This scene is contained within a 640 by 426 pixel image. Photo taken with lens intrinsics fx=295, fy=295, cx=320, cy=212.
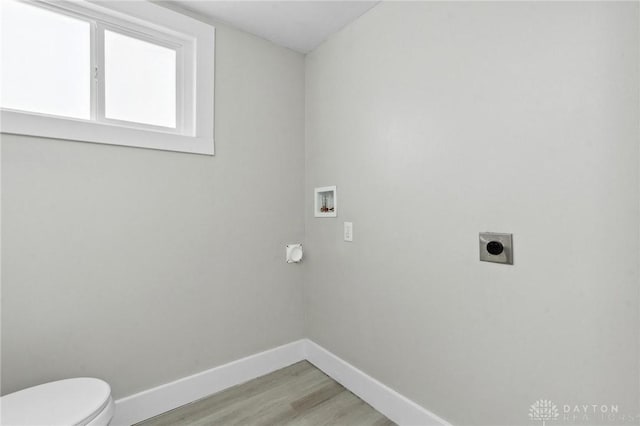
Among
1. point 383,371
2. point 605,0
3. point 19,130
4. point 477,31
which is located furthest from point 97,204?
point 605,0

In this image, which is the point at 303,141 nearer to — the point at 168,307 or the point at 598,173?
the point at 168,307

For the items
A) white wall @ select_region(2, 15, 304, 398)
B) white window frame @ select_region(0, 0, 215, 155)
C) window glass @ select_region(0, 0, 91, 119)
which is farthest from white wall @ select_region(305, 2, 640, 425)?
window glass @ select_region(0, 0, 91, 119)

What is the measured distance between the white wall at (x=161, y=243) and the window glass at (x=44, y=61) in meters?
0.25

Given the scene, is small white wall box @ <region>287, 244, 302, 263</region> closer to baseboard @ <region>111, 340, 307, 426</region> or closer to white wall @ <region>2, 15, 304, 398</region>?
white wall @ <region>2, 15, 304, 398</region>

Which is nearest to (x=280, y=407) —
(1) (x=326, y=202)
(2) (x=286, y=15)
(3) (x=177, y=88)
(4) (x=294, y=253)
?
(4) (x=294, y=253)

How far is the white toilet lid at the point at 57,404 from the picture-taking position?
3.40 feet

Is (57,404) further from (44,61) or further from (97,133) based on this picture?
(44,61)

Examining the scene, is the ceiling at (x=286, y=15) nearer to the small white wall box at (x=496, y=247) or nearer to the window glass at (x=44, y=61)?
the window glass at (x=44, y=61)

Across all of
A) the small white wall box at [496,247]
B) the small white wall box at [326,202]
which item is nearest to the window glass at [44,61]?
the small white wall box at [326,202]

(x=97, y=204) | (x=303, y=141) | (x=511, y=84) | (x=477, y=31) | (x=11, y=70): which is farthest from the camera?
(x=303, y=141)

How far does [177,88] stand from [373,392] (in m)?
2.20

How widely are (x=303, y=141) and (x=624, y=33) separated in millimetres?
1758

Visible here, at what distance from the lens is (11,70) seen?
142cm

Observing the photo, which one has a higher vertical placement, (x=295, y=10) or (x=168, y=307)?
(x=295, y=10)
